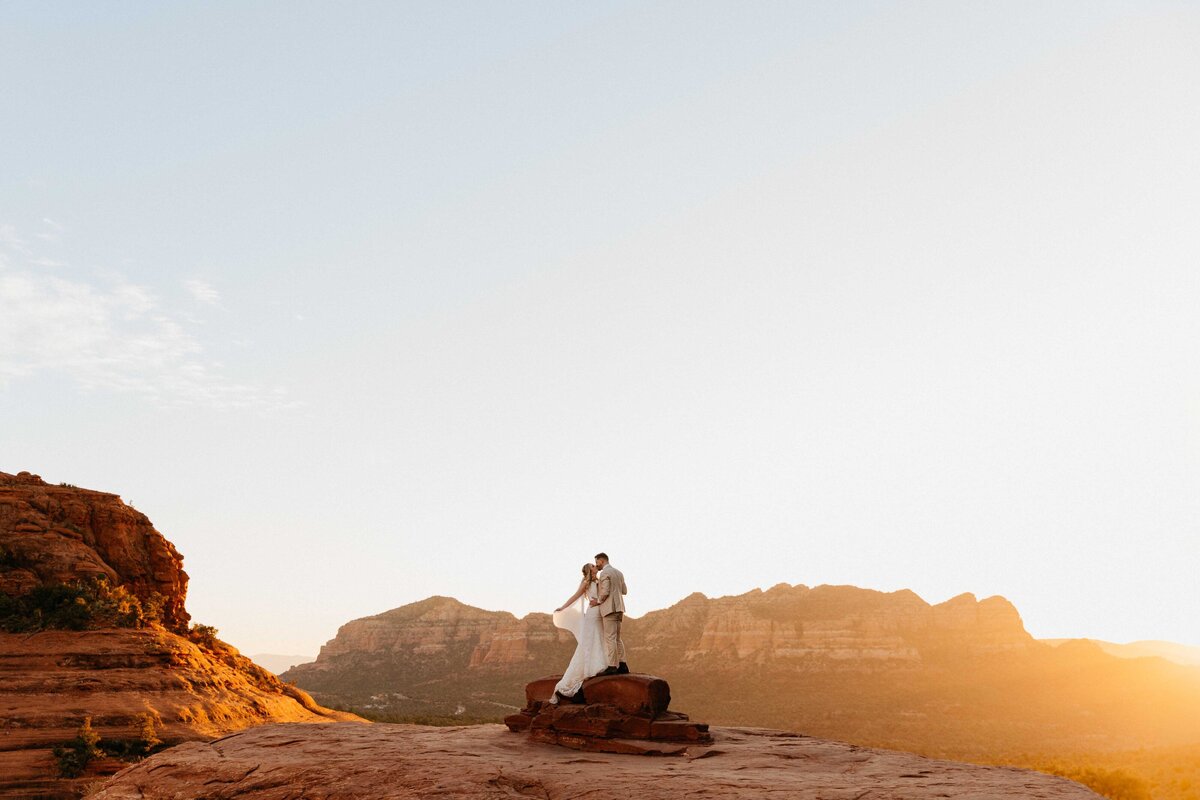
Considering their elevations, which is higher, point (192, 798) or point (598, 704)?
point (598, 704)

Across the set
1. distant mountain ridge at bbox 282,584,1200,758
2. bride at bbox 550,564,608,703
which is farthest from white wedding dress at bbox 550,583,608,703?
distant mountain ridge at bbox 282,584,1200,758

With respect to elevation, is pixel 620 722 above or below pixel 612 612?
below

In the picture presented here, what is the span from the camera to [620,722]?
560 inches

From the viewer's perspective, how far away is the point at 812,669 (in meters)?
81.6

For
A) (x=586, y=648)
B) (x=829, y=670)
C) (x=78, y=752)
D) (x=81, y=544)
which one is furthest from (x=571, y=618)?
(x=829, y=670)

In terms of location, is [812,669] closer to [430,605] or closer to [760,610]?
[760,610]

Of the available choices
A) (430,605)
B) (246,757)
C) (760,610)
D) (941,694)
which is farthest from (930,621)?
(246,757)

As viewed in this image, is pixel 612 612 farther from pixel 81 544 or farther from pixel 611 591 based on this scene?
A: pixel 81 544

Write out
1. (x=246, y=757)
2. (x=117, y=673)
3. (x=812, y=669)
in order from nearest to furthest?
(x=246, y=757) → (x=117, y=673) → (x=812, y=669)

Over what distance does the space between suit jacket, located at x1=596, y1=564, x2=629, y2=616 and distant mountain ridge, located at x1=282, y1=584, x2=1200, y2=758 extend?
3563 centimetres

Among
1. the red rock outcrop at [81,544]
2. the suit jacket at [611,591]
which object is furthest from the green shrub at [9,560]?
the suit jacket at [611,591]

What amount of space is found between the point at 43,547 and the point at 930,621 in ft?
301

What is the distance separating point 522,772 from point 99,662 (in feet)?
81.9

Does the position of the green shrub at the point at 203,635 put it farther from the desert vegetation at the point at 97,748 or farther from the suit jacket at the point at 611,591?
the suit jacket at the point at 611,591
